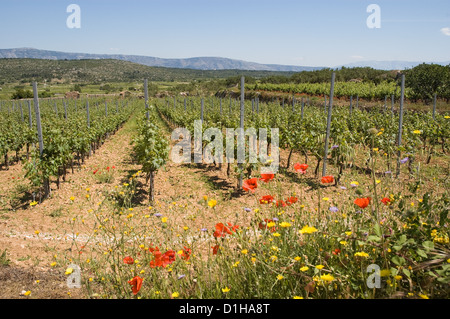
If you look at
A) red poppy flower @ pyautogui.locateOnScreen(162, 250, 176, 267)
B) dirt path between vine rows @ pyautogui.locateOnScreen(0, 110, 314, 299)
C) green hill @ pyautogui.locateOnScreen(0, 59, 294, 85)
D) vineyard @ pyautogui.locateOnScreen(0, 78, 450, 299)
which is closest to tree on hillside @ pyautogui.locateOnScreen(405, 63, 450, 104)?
vineyard @ pyautogui.locateOnScreen(0, 78, 450, 299)

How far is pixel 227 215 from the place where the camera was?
2.92 m

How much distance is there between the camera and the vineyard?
169 cm

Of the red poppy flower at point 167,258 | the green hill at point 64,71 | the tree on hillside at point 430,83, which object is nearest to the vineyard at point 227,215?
the red poppy flower at point 167,258

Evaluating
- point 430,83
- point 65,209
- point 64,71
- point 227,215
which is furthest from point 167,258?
point 64,71

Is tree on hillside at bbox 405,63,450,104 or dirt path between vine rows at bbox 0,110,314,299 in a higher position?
tree on hillside at bbox 405,63,450,104

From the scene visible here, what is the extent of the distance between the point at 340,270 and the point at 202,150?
9.32 metres

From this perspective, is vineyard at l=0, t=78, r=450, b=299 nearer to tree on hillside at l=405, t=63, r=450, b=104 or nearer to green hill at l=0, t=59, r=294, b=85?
tree on hillside at l=405, t=63, r=450, b=104

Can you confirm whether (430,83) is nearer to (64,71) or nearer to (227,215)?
(227,215)

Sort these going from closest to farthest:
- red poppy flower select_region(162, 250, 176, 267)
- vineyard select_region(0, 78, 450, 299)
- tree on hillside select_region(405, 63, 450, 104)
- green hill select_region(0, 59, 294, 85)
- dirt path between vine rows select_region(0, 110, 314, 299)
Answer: vineyard select_region(0, 78, 450, 299) → red poppy flower select_region(162, 250, 176, 267) → dirt path between vine rows select_region(0, 110, 314, 299) → tree on hillside select_region(405, 63, 450, 104) → green hill select_region(0, 59, 294, 85)

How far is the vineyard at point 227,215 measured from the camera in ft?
5.56

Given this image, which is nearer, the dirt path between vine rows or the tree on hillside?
the dirt path between vine rows
